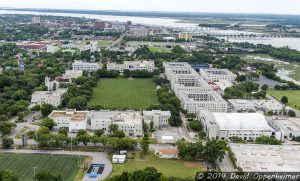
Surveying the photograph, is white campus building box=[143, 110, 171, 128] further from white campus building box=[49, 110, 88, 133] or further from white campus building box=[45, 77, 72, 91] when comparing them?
white campus building box=[45, 77, 72, 91]

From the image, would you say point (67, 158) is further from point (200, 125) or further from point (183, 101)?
point (183, 101)

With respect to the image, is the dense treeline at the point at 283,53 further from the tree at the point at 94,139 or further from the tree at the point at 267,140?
the tree at the point at 94,139

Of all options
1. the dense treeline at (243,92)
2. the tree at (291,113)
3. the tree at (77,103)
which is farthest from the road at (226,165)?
the dense treeline at (243,92)

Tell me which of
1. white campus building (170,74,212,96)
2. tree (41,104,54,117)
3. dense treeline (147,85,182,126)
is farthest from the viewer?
white campus building (170,74,212,96)

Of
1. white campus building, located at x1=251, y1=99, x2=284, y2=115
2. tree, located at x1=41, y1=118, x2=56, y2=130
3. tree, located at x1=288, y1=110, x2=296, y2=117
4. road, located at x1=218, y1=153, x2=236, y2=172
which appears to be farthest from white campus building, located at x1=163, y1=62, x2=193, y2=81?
road, located at x1=218, y1=153, x2=236, y2=172

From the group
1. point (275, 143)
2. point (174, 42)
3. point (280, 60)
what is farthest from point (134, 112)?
point (174, 42)

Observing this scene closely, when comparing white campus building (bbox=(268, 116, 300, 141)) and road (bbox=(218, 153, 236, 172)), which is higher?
white campus building (bbox=(268, 116, 300, 141))
